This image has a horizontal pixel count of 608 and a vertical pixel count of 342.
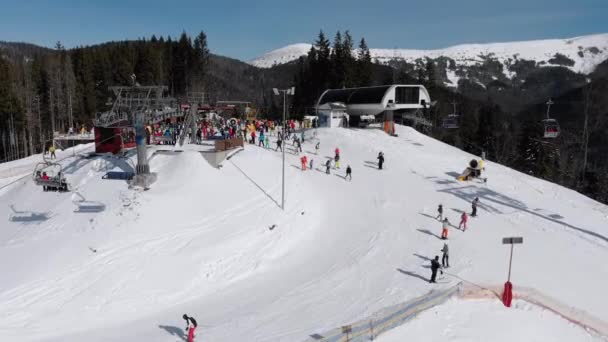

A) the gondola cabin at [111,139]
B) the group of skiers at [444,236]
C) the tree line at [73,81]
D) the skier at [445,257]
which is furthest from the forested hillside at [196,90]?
the skier at [445,257]

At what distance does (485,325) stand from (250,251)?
10782mm

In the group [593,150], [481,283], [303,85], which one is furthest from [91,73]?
[593,150]

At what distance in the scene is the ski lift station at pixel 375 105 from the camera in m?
48.0

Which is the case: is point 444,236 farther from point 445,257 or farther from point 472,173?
point 472,173

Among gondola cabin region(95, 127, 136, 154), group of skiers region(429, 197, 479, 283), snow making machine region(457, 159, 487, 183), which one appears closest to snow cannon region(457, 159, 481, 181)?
snow making machine region(457, 159, 487, 183)

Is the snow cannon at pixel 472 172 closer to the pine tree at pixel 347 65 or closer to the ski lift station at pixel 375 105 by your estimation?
the ski lift station at pixel 375 105

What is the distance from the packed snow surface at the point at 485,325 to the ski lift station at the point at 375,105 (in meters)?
35.3

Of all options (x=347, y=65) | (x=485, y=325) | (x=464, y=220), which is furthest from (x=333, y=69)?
(x=485, y=325)

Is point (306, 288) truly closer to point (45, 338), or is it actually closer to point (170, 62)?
point (45, 338)

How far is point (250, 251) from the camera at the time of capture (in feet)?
65.2

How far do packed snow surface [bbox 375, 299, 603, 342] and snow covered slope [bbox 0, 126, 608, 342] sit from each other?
66 centimetres

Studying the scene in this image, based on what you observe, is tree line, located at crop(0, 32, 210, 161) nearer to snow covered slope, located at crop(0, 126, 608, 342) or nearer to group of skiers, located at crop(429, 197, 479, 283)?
snow covered slope, located at crop(0, 126, 608, 342)

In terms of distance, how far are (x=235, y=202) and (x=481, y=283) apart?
13.2 meters

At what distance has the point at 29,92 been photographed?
2226 inches
